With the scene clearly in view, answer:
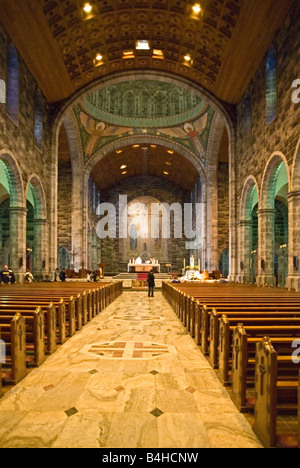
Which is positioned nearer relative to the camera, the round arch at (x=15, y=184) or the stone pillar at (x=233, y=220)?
the round arch at (x=15, y=184)

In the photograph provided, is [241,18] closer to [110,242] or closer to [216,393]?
[216,393]

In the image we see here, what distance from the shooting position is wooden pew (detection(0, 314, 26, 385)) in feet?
15.0

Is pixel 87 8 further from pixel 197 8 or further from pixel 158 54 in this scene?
pixel 158 54

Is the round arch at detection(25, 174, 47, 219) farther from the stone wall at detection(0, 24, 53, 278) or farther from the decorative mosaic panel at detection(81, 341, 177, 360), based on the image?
the decorative mosaic panel at detection(81, 341, 177, 360)

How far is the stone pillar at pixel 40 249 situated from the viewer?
17922 mm

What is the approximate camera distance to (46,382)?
15.1 feet

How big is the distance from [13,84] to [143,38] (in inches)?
261

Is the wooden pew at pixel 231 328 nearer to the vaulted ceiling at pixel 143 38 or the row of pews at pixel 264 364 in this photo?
the row of pews at pixel 264 364

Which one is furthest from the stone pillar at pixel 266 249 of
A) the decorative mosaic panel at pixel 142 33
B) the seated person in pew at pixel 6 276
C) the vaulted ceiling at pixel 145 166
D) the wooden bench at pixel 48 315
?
the vaulted ceiling at pixel 145 166

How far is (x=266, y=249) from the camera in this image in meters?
15.6

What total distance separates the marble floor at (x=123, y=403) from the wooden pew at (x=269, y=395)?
0.46 ft

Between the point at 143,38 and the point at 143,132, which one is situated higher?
the point at 143,38

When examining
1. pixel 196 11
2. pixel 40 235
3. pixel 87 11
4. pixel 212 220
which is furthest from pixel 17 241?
pixel 212 220

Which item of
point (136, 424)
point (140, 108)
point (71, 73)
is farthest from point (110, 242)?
point (136, 424)
